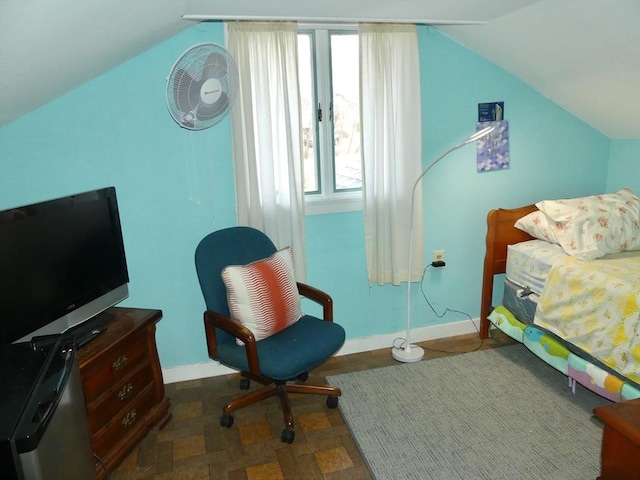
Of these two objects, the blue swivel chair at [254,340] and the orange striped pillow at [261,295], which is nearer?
the blue swivel chair at [254,340]

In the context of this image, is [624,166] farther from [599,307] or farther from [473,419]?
[473,419]

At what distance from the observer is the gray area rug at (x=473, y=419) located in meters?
2.15

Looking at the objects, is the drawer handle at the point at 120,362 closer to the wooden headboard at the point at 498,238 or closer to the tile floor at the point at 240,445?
the tile floor at the point at 240,445

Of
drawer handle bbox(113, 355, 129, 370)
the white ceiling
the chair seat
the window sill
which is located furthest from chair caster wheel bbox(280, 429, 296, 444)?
the white ceiling

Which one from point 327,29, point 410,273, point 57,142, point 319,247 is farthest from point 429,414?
point 57,142

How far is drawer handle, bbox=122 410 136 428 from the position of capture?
2.26m

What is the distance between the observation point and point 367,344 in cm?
326

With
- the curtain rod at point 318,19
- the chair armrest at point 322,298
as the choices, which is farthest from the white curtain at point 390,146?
the chair armrest at point 322,298

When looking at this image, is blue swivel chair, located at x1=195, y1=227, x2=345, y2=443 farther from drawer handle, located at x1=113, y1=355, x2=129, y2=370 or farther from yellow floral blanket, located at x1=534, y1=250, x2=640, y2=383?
yellow floral blanket, located at x1=534, y1=250, x2=640, y2=383

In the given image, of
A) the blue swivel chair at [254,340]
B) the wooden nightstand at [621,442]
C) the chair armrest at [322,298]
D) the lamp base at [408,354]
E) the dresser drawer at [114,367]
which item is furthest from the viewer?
the lamp base at [408,354]

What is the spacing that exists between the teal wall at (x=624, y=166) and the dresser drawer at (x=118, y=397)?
3262 millimetres

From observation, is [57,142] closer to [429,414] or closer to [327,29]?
[327,29]

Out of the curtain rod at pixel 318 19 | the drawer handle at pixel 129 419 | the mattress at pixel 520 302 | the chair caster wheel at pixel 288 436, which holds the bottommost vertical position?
the chair caster wheel at pixel 288 436

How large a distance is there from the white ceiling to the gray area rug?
5.54ft
